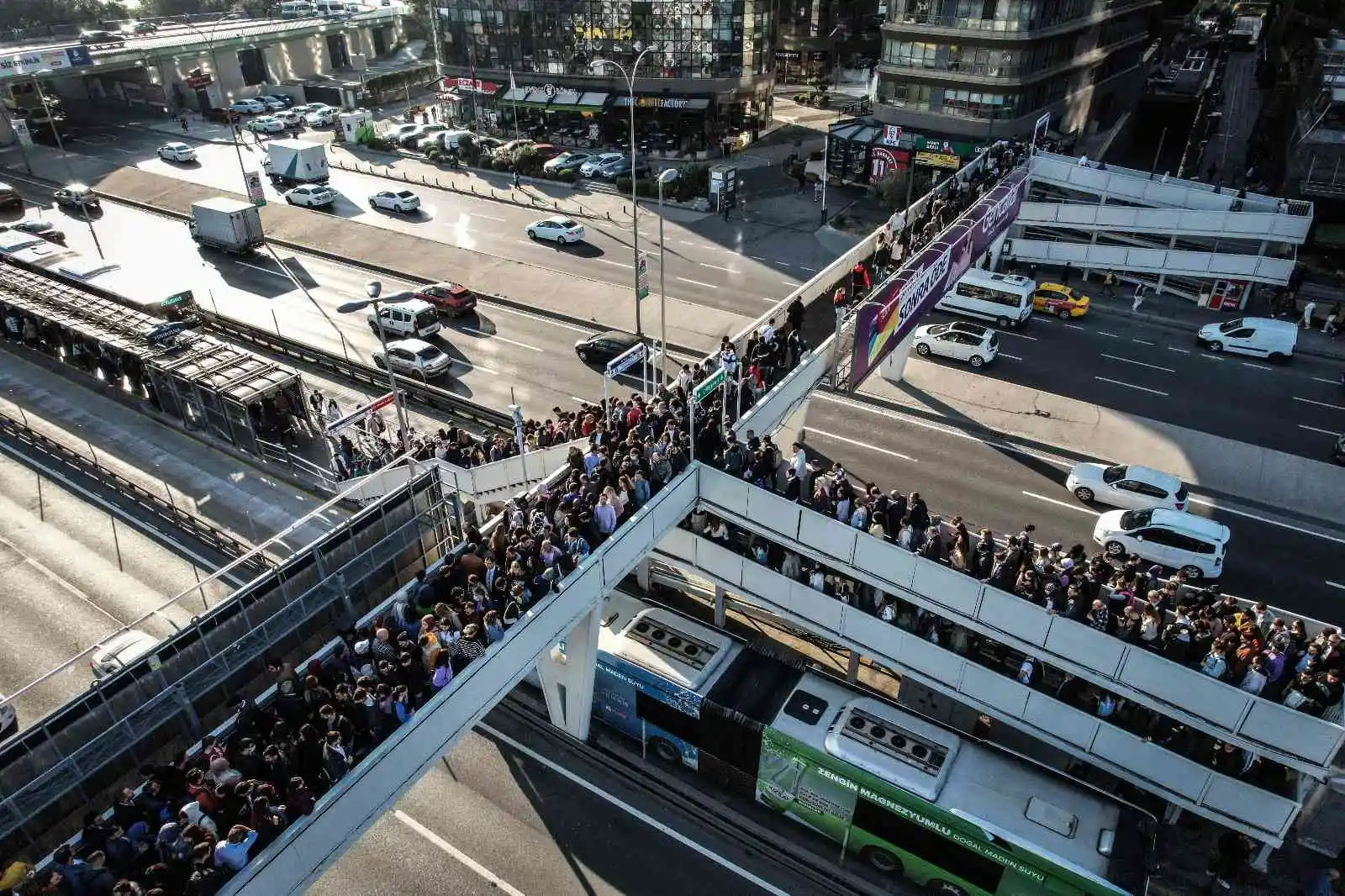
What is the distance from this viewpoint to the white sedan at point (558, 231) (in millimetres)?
53625

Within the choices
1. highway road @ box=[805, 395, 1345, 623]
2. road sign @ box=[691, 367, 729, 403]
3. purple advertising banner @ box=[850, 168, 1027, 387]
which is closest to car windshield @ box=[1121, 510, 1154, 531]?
highway road @ box=[805, 395, 1345, 623]

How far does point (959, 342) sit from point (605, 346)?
16.0 metres

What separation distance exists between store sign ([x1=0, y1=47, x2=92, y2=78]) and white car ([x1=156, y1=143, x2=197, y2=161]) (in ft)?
50.0

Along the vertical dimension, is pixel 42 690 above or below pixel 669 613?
below

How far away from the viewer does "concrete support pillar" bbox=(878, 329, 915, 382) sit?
122 ft

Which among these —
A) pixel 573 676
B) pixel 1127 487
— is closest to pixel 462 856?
pixel 573 676

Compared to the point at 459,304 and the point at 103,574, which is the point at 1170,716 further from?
the point at 459,304

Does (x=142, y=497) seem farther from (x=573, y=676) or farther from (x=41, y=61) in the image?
(x=41, y=61)

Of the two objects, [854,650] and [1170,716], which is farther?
[854,650]

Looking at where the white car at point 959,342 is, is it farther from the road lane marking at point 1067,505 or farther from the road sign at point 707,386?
the road sign at point 707,386

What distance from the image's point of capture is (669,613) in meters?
22.1

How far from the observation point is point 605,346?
39.2 m

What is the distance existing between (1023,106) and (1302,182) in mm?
17278

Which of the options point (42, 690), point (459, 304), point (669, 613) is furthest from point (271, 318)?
point (669, 613)
